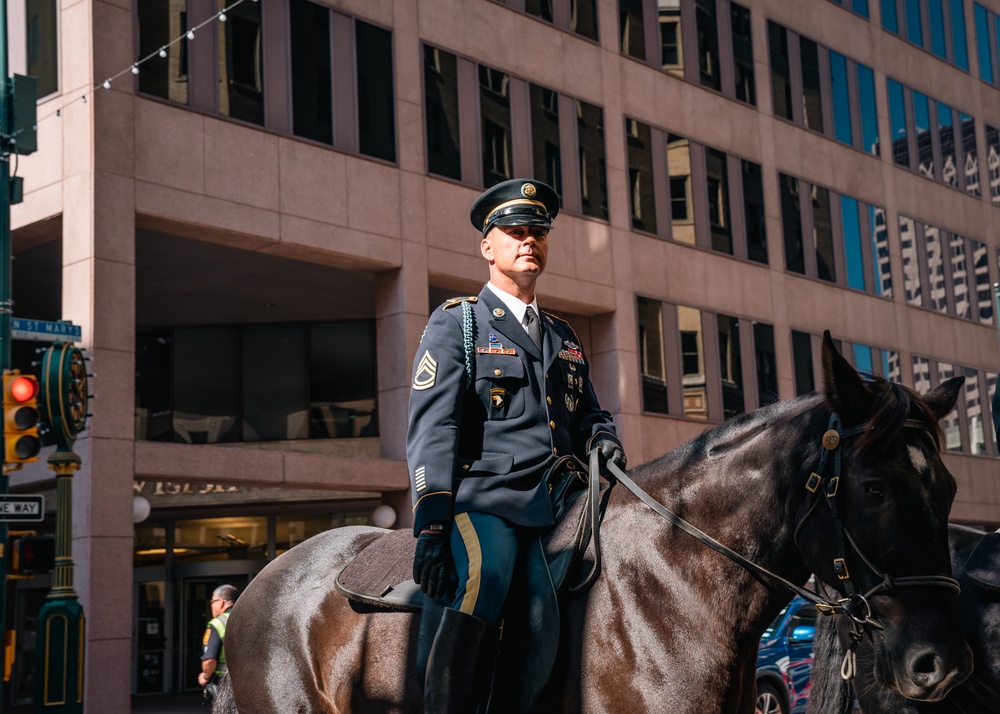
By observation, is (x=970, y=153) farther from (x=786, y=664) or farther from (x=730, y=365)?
(x=786, y=664)

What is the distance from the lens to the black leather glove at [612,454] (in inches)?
180

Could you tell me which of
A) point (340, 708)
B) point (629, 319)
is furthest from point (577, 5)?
point (340, 708)

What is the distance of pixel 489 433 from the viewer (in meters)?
4.64

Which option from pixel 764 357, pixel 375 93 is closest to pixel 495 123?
pixel 375 93

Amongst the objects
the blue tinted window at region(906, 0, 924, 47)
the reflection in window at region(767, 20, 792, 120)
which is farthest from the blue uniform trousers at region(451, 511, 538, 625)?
the blue tinted window at region(906, 0, 924, 47)

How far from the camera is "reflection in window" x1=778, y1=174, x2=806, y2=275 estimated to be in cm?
3253

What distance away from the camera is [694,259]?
29.6 m

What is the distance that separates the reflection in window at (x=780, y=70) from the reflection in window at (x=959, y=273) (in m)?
8.83

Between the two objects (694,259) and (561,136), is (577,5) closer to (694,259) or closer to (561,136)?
(561,136)

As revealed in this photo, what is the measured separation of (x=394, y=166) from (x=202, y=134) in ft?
12.8

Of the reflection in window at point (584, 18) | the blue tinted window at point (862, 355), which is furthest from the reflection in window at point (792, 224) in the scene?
the reflection in window at point (584, 18)

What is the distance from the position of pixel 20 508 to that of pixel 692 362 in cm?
1812

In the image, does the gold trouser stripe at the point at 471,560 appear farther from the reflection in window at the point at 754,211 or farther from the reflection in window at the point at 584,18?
the reflection in window at the point at 754,211

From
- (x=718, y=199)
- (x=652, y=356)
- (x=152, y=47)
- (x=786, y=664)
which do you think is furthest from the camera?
(x=718, y=199)
